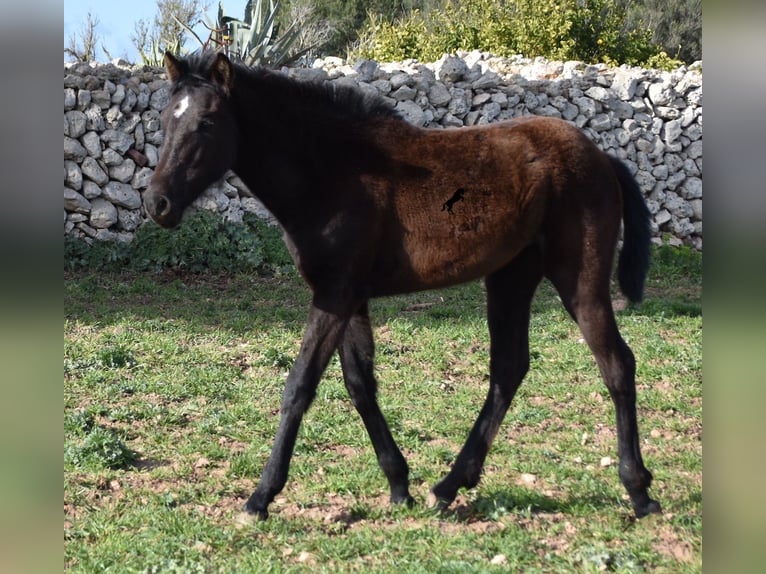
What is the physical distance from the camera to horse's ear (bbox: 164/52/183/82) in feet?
12.0

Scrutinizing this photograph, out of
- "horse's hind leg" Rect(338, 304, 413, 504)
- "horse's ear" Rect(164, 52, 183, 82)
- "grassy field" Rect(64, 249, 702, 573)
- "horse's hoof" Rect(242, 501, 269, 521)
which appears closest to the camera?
"grassy field" Rect(64, 249, 702, 573)

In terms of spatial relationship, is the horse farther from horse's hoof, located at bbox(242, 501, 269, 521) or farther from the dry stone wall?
the dry stone wall

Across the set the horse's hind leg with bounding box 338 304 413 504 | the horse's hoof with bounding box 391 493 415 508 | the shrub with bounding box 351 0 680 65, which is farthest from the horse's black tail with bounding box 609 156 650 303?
the shrub with bounding box 351 0 680 65

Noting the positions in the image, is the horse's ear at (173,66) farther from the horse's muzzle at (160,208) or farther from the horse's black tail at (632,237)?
the horse's black tail at (632,237)

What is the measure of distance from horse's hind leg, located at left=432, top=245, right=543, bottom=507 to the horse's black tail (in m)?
0.51

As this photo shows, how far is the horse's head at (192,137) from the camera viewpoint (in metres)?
3.50

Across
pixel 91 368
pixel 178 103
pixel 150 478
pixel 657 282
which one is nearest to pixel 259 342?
pixel 91 368

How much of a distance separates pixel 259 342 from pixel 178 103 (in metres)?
3.99

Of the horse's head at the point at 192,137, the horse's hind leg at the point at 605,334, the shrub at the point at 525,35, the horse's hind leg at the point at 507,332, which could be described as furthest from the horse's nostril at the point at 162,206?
the shrub at the point at 525,35

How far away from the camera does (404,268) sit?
3906mm

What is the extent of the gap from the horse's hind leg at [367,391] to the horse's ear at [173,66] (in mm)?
1487

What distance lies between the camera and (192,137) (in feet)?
11.7

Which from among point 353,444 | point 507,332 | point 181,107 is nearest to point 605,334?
point 507,332
